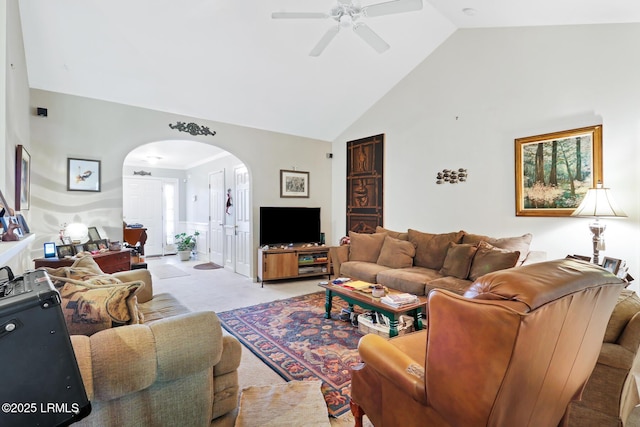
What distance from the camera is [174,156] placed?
721 centimetres

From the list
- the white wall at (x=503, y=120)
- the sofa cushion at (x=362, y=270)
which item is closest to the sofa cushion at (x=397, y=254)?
the sofa cushion at (x=362, y=270)

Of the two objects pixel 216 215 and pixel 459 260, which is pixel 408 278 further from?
Answer: pixel 216 215

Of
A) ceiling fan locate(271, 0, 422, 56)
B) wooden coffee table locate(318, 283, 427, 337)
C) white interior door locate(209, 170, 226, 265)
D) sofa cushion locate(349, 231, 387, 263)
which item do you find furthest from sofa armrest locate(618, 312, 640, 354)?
white interior door locate(209, 170, 226, 265)

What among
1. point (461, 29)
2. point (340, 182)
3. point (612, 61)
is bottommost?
point (340, 182)

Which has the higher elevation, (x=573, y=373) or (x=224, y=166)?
(x=224, y=166)

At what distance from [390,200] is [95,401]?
4505 millimetres

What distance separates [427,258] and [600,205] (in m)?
1.80

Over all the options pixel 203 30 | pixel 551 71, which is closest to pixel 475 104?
pixel 551 71

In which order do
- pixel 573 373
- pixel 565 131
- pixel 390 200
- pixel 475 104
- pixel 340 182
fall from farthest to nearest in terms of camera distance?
pixel 340 182 < pixel 390 200 < pixel 475 104 < pixel 565 131 < pixel 573 373

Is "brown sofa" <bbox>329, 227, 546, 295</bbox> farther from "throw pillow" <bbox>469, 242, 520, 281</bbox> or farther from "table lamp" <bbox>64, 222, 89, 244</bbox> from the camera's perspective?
"table lamp" <bbox>64, 222, 89, 244</bbox>

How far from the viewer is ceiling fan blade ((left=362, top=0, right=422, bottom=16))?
2.48m

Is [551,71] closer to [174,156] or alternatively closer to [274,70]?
[274,70]

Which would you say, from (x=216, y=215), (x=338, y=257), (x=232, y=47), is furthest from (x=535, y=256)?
(x=216, y=215)

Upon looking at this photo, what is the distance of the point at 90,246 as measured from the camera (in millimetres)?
3592
